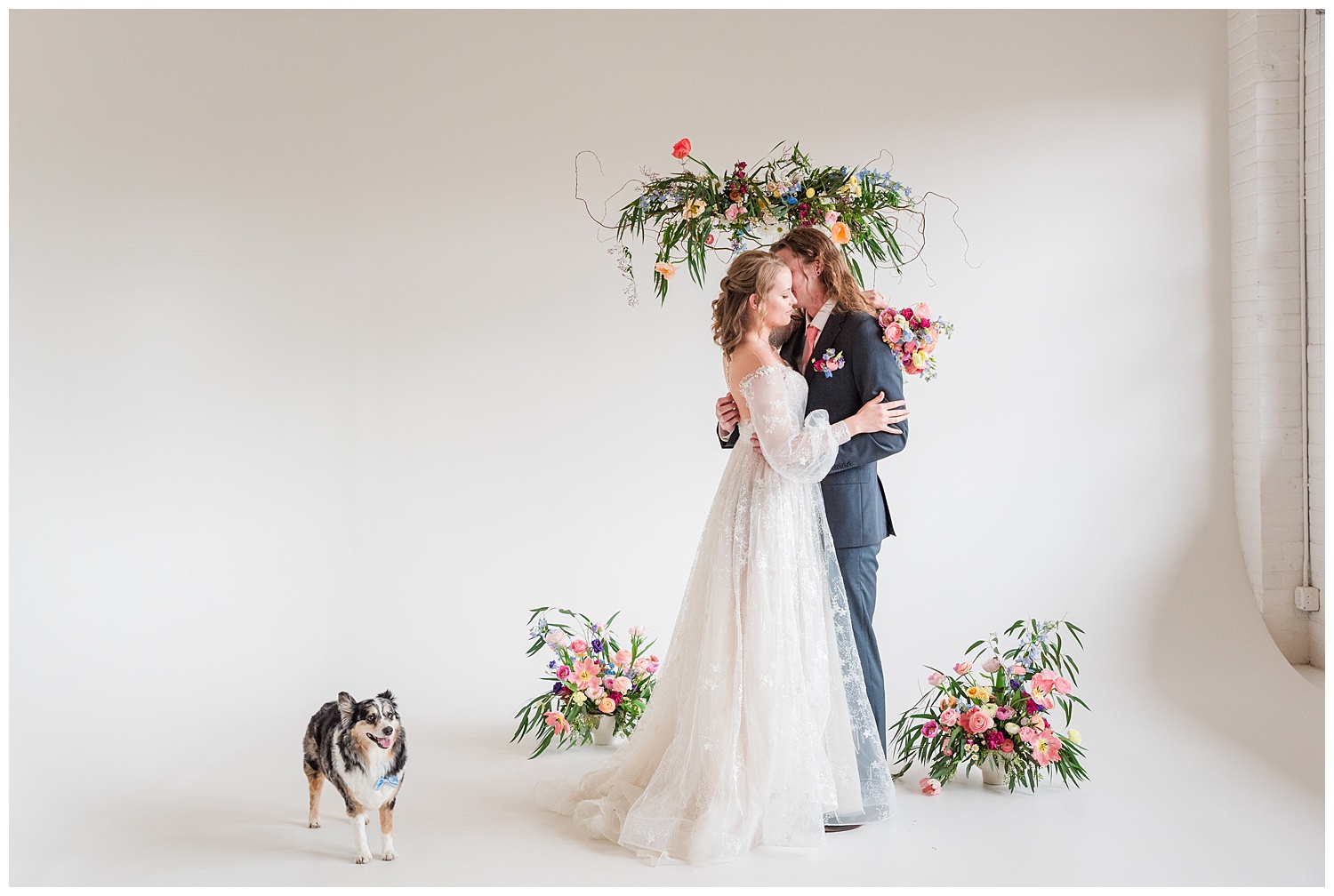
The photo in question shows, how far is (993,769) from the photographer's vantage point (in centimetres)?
353

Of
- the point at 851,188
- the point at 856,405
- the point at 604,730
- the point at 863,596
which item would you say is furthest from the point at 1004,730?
the point at 851,188

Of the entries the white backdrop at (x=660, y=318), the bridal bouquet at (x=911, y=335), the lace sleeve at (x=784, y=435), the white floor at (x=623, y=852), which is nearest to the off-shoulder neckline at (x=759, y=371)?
the lace sleeve at (x=784, y=435)

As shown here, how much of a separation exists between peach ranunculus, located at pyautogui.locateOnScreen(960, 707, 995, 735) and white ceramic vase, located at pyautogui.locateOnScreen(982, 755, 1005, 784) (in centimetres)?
10

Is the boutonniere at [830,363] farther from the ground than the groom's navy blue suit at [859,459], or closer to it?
farther from the ground

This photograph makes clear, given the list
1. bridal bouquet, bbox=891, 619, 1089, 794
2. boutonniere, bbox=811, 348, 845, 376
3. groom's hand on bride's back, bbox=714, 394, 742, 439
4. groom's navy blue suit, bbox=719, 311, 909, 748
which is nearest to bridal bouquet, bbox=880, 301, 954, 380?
groom's navy blue suit, bbox=719, 311, 909, 748

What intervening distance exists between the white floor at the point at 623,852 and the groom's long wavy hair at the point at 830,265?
157 cm

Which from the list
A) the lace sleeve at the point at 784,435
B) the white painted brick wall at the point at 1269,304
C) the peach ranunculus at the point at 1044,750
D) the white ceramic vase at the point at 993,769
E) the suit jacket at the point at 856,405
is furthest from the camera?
the white painted brick wall at the point at 1269,304

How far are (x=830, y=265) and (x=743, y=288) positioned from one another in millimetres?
325

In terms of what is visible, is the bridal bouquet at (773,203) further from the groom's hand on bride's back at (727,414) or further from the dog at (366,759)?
the dog at (366,759)

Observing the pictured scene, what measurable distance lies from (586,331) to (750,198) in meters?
1.85

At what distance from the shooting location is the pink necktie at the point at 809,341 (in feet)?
10.9

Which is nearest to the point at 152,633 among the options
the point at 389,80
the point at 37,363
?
the point at 37,363

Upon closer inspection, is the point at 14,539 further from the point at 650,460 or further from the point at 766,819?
the point at 766,819

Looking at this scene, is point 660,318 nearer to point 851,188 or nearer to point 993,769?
point 851,188
